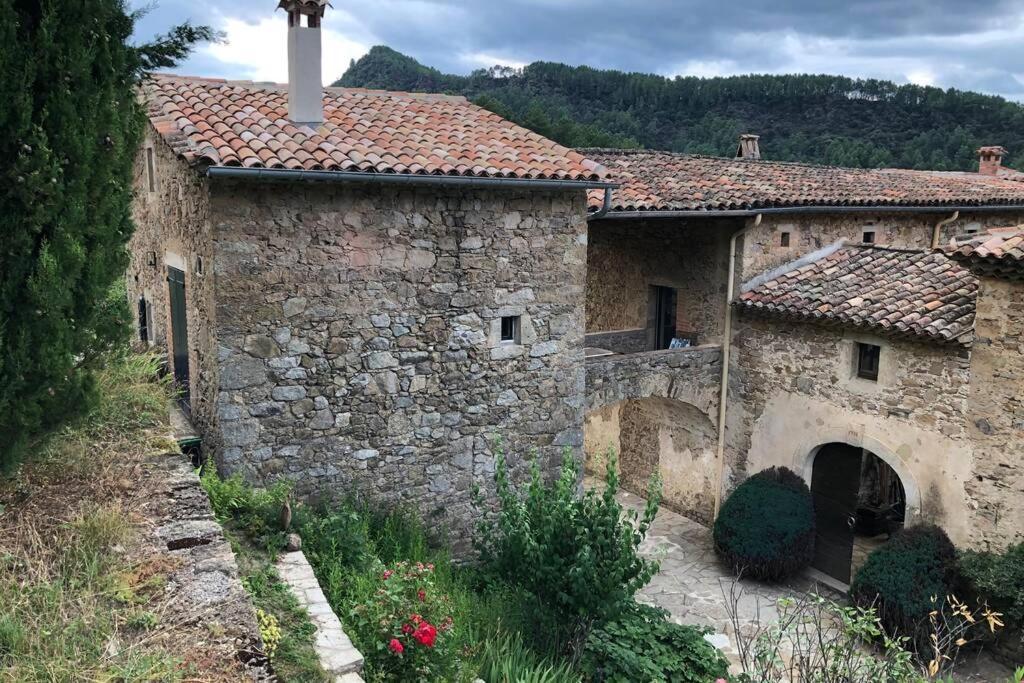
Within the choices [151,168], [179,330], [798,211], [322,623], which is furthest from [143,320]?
[798,211]

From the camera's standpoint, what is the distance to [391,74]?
120 feet

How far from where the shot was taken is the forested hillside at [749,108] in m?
33.4

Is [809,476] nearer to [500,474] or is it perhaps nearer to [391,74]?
[500,474]

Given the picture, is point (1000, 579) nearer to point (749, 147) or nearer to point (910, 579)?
point (910, 579)

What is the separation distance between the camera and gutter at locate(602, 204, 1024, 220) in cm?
1068

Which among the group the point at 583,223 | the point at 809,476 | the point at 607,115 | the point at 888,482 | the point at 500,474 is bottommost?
the point at 888,482

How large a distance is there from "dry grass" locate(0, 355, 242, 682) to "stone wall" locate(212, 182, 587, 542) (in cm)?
163

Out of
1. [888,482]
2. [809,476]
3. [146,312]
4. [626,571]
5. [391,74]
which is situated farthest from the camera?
[391,74]

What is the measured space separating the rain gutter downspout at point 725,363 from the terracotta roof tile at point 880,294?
308mm

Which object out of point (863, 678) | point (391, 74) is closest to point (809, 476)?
point (863, 678)

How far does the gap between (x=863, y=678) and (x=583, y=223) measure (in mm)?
5739

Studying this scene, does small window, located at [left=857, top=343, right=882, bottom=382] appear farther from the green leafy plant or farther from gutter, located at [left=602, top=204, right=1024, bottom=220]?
the green leafy plant

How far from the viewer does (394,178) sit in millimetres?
7777

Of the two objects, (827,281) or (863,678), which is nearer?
(863,678)
